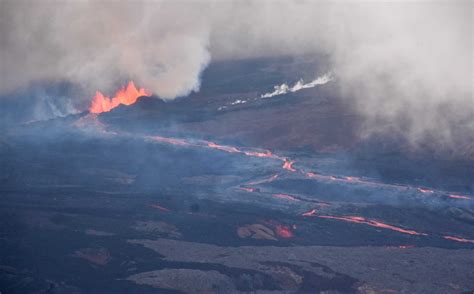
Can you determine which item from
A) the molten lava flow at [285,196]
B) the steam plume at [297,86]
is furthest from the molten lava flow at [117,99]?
the molten lava flow at [285,196]

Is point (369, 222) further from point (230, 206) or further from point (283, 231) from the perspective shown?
point (230, 206)

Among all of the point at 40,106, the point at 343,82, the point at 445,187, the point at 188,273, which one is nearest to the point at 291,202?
the point at 445,187

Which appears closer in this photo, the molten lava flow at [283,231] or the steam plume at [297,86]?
the molten lava flow at [283,231]

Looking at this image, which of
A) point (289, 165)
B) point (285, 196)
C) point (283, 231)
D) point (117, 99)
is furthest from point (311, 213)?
point (117, 99)

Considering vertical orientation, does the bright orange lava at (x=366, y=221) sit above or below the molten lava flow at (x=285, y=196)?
below

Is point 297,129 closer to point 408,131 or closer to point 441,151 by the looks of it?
point 408,131

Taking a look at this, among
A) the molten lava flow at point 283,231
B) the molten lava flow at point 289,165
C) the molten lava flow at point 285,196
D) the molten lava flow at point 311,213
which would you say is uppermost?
the molten lava flow at point 289,165

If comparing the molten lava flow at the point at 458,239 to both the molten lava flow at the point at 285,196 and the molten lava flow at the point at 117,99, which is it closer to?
the molten lava flow at the point at 285,196

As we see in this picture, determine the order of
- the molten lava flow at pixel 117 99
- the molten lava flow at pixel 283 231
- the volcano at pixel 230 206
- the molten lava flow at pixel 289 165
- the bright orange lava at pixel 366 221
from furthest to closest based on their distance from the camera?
the molten lava flow at pixel 117 99 < the molten lava flow at pixel 289 165 < the bright orange lava at pixel 366 221 < the molten lava flow at pixel 283 231 < the volcano at pixel 230 206

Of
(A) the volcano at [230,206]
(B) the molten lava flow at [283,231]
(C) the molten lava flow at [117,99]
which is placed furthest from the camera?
(C) the molten lava flow at [117,99]
